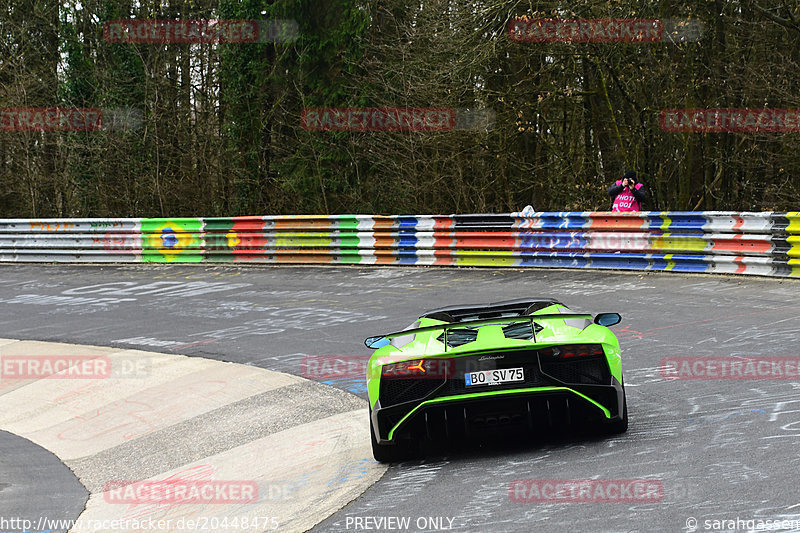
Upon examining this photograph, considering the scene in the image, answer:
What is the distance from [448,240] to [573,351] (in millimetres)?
14242

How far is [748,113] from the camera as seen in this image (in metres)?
22.1

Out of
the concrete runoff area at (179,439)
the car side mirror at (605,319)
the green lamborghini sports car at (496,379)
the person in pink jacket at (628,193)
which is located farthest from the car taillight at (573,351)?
the person in pink jacket at (628,193)

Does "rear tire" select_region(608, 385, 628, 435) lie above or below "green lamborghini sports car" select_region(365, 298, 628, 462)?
below

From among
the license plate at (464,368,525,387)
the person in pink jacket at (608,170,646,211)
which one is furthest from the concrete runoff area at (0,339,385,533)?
the person in pink jacket at (608,170,646,211)

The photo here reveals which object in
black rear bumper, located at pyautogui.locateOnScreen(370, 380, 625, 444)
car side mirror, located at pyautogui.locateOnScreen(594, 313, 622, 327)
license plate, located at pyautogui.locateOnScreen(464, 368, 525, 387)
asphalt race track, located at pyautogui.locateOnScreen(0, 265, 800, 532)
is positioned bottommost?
asphalt race track, located at pyautogui.locateOnScreen(0, 265, 800, 532)

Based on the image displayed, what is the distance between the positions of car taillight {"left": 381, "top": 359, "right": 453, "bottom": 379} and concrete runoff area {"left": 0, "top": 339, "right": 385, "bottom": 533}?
747 mm

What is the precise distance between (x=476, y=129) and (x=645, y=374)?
17257mm

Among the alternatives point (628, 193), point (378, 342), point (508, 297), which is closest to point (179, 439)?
point (378, 342)

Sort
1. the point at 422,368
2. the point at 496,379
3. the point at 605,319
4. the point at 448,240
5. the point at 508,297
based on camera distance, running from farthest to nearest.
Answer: the point at 448,240, the point at 508,297, the point at 605,319, the point at 422,368, the point at 496,379

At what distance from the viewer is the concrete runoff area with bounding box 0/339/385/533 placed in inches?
271

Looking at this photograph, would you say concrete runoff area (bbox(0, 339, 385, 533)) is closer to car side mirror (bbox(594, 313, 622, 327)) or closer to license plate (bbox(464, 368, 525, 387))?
license plate (bbox(464, 368, 525, 387))

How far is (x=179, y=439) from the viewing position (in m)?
9.47

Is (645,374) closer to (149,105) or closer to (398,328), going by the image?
(398,328)

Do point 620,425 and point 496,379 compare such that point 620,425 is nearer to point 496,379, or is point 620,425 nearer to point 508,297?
point 496,379
